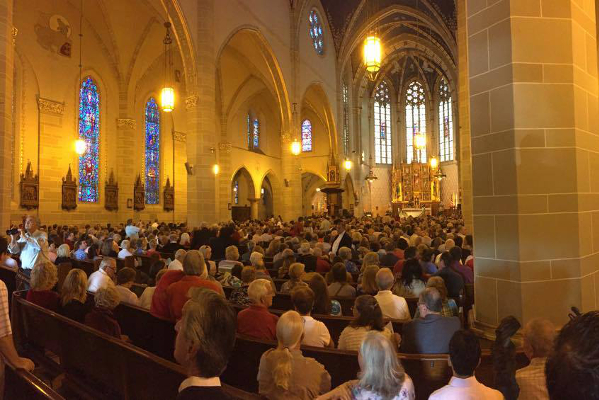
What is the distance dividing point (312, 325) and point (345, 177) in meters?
28.2

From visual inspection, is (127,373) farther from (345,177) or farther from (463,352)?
(345,177)

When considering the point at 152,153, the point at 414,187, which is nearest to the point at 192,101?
the point at 152,153

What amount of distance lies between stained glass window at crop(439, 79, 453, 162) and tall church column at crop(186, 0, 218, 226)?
29.5m

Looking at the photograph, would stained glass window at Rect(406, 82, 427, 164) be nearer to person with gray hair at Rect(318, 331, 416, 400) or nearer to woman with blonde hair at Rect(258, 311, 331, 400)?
woman with blonde hair at Rect(258, 311, 331, 400)

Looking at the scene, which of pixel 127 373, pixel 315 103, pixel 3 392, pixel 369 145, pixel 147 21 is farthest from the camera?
pixel 369 145

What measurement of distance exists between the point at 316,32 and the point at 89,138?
14604mm

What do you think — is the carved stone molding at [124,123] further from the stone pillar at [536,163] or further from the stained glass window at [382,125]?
the stained glass window at [382,125]

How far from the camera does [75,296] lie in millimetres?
4473

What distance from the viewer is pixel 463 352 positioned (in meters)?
2.28

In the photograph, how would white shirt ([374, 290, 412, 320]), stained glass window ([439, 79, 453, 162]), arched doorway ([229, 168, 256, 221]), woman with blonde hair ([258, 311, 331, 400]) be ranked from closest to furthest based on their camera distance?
woman with blonde hair ([258, 311, 331, 400]) → white shirt ([374, 290, 412, 320]) → arched doorway ([229, 168, 256, 221]) → stained glass window ([439, 79, 453, 162])

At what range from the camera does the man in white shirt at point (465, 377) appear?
2.23 meters

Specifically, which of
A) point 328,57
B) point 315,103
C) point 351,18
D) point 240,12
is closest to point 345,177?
point 315,103

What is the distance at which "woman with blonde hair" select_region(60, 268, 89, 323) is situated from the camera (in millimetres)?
4414

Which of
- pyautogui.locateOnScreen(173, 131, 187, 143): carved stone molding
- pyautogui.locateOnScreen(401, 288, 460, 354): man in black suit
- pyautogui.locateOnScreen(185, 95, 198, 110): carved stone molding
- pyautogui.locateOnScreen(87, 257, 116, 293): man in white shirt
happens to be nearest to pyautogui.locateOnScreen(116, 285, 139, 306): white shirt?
pyautogui.locateOnScreen(87, 257, 116, 293): man in white shirt
